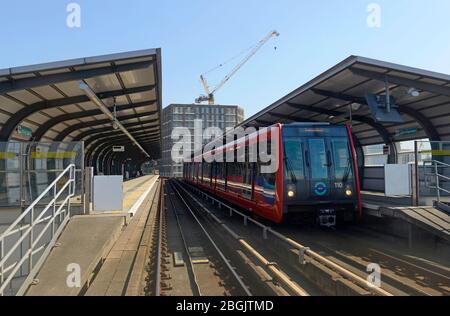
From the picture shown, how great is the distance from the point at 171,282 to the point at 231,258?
84.5 inches

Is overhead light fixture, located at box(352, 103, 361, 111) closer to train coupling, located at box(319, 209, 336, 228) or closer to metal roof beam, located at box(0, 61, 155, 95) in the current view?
train coupling, located at box(319, 209, 336, 228)

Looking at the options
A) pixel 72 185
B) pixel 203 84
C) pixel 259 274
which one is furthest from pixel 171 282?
pixel 203 84

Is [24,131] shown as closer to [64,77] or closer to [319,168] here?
[64,77]

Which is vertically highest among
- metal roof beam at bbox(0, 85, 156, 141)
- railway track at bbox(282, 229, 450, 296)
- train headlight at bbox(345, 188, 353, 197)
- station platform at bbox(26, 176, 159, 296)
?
metal roof beam at bbox(0, 85, 156, 141)

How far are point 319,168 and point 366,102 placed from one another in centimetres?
479

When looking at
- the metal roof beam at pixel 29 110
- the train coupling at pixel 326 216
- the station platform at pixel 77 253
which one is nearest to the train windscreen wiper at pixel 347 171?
the train coupling at pixel 326 216

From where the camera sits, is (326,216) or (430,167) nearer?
(326,216)

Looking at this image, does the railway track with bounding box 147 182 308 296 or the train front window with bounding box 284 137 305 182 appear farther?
the train front window with bounding box 284 137 305 182

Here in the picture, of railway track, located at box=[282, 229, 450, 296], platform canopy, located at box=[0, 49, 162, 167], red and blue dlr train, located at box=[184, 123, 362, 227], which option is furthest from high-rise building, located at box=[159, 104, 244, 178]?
railway track, located at box=[282, 229, 450, 296]

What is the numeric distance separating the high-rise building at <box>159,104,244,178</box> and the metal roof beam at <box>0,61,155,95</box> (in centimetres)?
7403

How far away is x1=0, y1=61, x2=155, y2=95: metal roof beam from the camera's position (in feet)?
34.7

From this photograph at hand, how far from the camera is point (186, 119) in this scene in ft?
284

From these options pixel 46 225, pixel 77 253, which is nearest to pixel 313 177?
pixel 77 253
